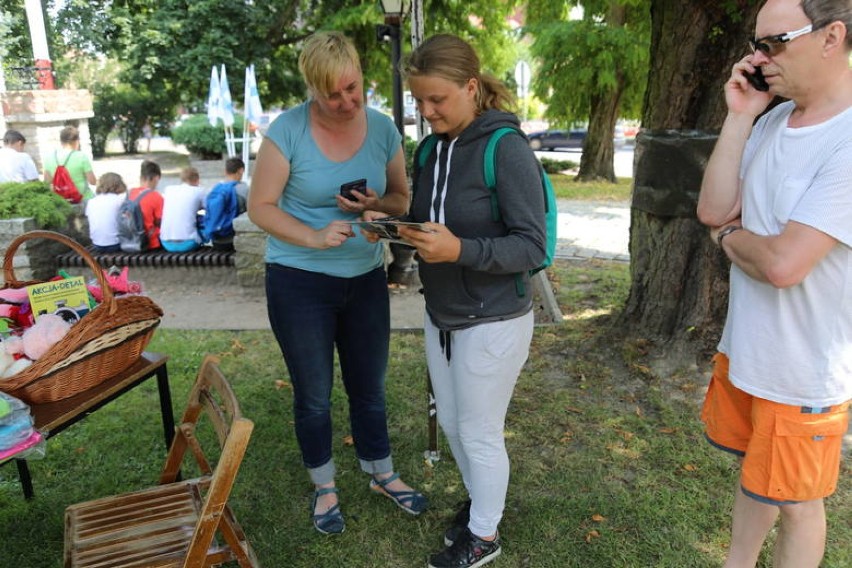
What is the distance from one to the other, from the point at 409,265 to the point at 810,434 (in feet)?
15.6

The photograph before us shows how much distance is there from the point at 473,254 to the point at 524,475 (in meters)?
1.49

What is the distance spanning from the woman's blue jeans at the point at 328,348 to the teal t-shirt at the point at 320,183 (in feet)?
0.15

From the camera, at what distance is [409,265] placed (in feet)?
20.6

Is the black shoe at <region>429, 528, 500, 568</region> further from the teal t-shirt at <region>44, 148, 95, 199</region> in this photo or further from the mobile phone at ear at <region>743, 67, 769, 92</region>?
the teal t-shirt at <region>44, 148, 95, 199</region>

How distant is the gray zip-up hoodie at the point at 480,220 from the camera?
1.95 metres

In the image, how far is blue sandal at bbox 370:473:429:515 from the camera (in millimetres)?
2766

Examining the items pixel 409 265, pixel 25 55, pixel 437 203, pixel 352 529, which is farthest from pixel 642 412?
pixel 25 55

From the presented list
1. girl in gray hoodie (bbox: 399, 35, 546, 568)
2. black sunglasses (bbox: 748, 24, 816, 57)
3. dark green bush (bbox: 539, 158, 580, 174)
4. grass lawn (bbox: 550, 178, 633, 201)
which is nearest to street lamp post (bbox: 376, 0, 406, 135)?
girl in gray hoodie (bbox: 399, 35, 546, 568)

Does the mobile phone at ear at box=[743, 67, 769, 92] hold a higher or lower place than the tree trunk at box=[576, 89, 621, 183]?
higher

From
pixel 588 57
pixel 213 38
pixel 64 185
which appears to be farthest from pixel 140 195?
pixel 213 38

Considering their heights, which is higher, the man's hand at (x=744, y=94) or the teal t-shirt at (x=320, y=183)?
the man's hand at (x=744, y=94)

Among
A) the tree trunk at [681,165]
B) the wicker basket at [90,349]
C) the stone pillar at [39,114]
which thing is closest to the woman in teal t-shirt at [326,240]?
the wicker basket at [90,349]

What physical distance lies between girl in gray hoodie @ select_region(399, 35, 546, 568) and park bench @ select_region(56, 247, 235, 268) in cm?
441

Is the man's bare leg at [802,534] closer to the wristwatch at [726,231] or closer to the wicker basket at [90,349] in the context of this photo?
the wristwatch at [726,231]
